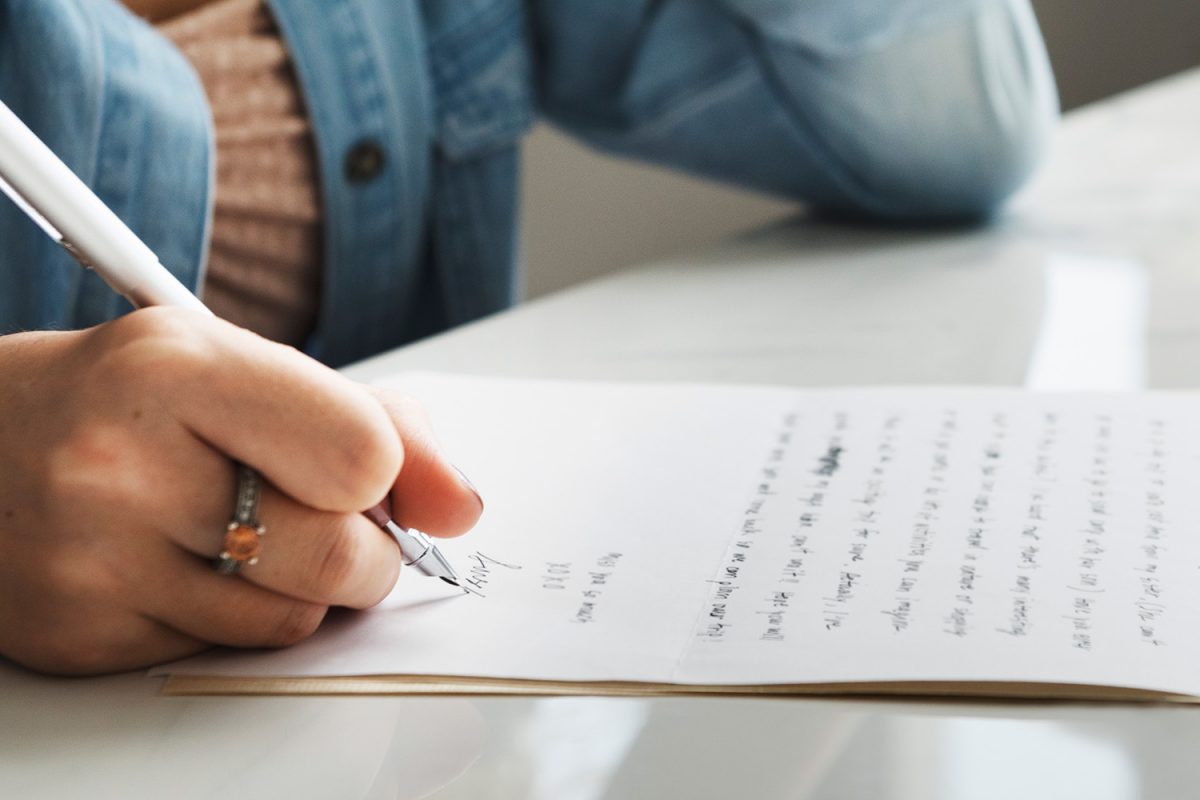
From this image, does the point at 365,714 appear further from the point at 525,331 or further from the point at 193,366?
the point at 525,331

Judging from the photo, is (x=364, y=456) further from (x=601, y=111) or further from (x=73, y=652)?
(x=601, y=111)

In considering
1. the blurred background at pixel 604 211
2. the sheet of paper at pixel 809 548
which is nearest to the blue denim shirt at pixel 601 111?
the sheet of paper at pixel 809 548

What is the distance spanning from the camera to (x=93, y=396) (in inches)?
10.5

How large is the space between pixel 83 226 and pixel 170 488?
0.21 feet

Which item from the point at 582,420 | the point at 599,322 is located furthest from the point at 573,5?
the point at 582,420

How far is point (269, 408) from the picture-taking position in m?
0.26

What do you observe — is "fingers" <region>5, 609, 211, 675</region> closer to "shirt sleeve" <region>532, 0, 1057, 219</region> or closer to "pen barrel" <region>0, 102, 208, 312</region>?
"pen barrel" <region>0, 102, 208, 312</region>

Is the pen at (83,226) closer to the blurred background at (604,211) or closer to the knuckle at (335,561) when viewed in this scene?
A: the knuckle at (335,561)

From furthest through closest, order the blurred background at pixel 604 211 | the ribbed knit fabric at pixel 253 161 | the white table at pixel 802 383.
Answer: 1. the blurred background at pixel 604 211
2. the ribbed knit fabric at pixel 253 161
3. the white table at pixel 802 383

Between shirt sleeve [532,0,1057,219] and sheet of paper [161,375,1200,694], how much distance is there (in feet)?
0.93

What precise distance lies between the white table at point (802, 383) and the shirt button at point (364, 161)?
131 mm

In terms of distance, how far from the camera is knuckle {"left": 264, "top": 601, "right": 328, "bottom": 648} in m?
0.28

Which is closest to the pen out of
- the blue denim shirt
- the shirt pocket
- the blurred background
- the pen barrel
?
the pen barrel

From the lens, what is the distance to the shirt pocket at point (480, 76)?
2.30 feet
